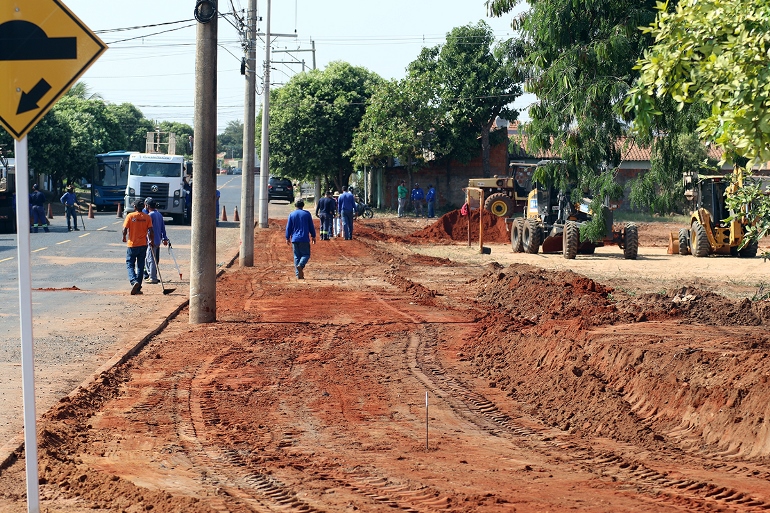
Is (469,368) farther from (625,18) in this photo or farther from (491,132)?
(491,132)

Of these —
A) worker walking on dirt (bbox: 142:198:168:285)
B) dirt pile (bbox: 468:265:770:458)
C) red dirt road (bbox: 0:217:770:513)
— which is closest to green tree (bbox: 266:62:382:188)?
Result: worker walking on dirt (bbox: 142:198:168:285)

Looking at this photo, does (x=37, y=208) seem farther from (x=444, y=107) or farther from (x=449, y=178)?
(x=449, y=178)

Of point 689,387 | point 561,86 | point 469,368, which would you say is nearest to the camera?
point 689,387

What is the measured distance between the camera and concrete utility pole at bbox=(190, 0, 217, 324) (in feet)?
44.9

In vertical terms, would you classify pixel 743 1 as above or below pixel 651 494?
above

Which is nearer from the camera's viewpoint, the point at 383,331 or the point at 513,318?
the point at 383,331

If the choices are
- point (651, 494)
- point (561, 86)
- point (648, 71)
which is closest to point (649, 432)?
point (651, 494)

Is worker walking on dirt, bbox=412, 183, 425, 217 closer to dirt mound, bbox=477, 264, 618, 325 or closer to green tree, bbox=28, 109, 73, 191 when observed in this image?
green tree, bbox=28, 109, 73, 191

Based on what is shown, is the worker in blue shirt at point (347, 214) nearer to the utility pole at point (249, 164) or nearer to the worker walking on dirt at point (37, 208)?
the utility pole at point (249, 164)

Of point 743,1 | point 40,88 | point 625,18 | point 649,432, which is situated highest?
point 625,18

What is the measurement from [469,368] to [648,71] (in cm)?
444

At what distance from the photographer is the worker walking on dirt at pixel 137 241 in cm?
1844

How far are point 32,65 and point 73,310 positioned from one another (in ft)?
36.9

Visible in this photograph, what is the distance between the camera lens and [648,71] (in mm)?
7992
